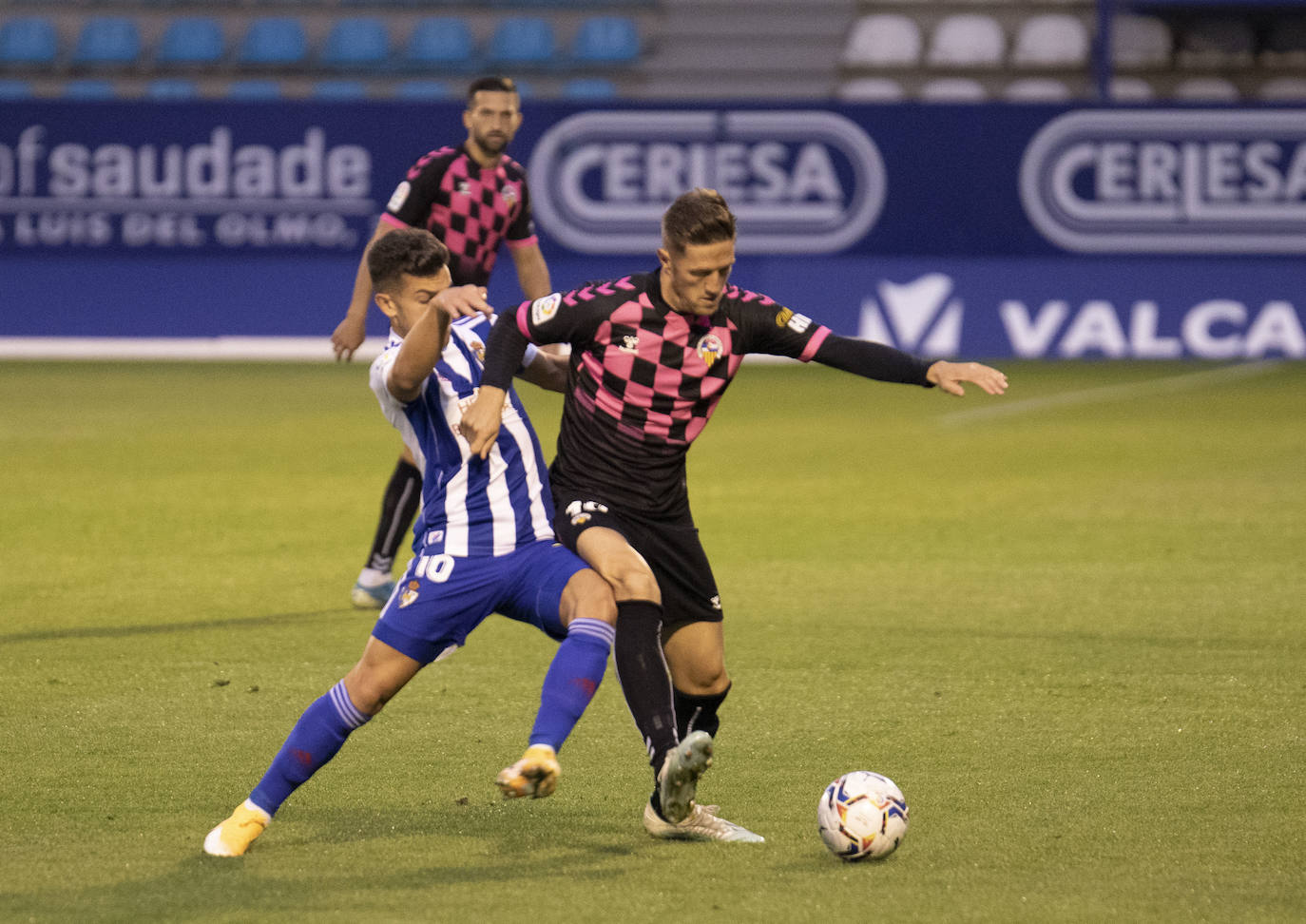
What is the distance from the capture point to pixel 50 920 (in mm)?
3727

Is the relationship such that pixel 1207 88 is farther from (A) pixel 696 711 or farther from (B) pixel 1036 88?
(A) pixel 696 711

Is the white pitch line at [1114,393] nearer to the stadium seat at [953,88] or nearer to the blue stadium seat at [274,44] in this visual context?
the stadium seat at [953,88]

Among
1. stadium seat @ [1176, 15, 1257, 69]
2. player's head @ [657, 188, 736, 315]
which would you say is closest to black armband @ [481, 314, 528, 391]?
player's head @ [657, 188, 736, 315]

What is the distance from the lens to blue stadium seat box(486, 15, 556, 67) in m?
20.7

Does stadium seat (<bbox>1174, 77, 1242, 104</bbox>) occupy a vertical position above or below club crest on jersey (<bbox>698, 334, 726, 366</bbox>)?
below

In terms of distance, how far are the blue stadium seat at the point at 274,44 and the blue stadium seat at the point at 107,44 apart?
4.06ft

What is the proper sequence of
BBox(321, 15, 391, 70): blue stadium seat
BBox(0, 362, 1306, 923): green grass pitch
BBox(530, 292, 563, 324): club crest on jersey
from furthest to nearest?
BBox(321, 15, 391, 70): blue stadium seat < BBox(530, 292, 563, 324): club crest on jersey < BBox(0, 362, 1306, 923): green grass pitch

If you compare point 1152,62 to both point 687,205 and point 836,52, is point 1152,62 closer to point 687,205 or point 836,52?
point 836,52

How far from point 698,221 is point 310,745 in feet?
4.92

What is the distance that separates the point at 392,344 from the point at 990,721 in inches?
86.4

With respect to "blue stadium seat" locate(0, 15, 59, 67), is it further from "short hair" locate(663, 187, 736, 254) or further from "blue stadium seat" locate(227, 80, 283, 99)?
"short hair" locate(663, 187, 736, 254)

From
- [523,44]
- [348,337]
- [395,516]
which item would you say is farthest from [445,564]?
[523,44]

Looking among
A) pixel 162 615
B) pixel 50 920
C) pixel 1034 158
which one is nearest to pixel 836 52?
pixel 1034 158

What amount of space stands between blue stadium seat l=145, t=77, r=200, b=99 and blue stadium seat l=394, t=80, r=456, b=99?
87.5 inches
